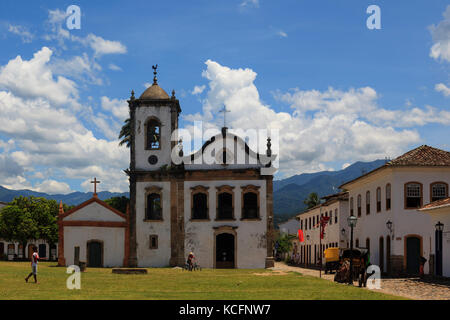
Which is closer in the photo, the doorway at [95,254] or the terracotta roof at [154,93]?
the doorway at [95,254]

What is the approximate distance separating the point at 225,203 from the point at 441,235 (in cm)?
1868

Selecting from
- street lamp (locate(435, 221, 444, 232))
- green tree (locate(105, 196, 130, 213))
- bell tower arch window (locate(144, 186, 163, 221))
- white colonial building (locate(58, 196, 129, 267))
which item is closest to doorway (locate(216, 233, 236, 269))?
bell tower arch window (locate(144, 186, 163, 221))

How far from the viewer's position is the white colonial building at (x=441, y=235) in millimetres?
30516

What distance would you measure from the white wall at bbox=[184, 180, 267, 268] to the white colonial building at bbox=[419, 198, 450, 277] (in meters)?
15.6

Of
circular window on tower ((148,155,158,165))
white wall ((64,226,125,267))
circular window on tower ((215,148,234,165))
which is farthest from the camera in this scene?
circular window on tower ((148,155,158,165))

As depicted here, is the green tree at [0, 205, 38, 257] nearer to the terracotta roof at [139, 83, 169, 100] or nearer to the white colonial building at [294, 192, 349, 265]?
the terracotta roof at [139, 83, 169, 100]

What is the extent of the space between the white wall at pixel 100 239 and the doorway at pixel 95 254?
0.23 metres

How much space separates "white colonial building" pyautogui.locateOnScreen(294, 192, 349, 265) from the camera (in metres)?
51.8

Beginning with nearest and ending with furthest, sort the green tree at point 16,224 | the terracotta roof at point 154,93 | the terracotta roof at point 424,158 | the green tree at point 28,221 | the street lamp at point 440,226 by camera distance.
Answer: the street lamp at point 440,226
the terracotta roof at point 424,158
the terracotta roof at point 154,93
the green tree at point 16,224
the green tree at point 28,221

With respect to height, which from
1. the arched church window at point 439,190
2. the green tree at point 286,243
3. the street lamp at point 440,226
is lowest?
the green tree at point 286,243

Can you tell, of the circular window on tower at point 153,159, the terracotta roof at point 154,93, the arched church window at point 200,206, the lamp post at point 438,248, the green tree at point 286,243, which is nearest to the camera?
the lamp post at point 438,248

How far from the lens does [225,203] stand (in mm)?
46781

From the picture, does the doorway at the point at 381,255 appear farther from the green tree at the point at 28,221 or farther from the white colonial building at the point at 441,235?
the green tree at the point at 28,221

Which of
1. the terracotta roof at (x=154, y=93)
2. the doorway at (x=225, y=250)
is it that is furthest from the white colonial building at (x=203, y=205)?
the terracotta roof at (x=154, y=93)
